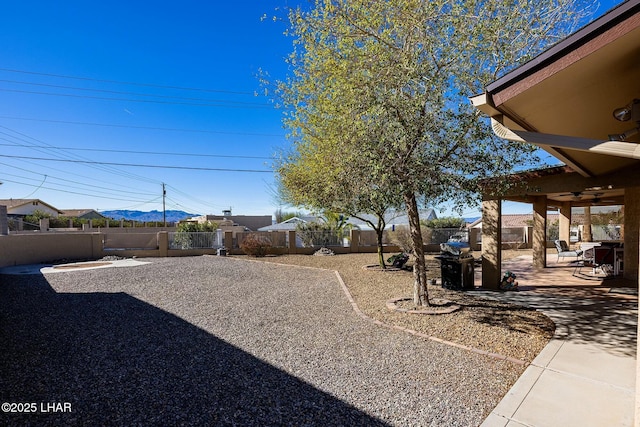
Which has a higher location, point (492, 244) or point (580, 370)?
point (492, 244)

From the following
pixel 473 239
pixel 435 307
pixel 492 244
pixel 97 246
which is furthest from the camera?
pixel 473 239

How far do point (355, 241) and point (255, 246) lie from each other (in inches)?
227

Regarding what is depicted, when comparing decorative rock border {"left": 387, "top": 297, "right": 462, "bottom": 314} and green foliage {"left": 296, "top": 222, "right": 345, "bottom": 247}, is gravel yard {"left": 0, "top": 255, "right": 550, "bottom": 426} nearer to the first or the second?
decorative rock border {"left": 387, "top": 297, "right": 462, "bottom": 314}

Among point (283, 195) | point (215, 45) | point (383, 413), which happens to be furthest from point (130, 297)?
point (215, 45)

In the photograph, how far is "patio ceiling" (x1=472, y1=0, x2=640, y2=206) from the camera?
2766 millimetres

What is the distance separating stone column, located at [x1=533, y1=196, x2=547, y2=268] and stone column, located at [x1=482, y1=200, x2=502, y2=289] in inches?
177

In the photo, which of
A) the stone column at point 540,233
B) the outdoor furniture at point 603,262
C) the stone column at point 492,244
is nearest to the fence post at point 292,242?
the stone column at point 492,244

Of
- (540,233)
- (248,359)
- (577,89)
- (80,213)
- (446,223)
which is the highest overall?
(80,213)

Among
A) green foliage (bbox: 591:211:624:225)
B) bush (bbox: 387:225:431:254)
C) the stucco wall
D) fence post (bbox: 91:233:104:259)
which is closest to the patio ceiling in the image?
bush (bbox: 387:225:431:254)

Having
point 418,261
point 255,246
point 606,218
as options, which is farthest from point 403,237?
point 606,218

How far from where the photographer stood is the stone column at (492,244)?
9125mm

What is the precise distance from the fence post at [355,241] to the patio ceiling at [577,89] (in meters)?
14.4

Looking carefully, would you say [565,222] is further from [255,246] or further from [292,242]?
[255,246]

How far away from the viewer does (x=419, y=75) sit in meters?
5.73
